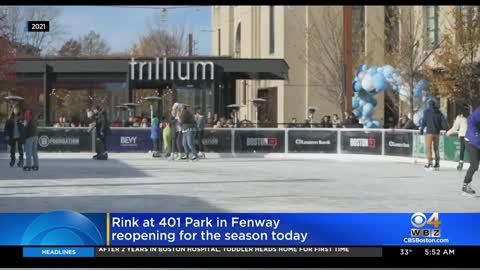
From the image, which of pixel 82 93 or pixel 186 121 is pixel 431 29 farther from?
pixel 82 93

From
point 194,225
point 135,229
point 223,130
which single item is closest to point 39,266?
point 135,229

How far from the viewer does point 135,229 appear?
→ 5.83 m

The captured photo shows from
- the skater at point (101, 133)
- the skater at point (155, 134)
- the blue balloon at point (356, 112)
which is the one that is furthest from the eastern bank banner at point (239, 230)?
the blue balloon at point (356, 112)

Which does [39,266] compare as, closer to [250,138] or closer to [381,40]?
[250,138]

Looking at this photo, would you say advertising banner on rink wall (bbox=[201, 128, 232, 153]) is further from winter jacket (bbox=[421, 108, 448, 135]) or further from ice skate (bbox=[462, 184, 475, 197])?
ice skate (bbox=[462, 184, 475, 197])

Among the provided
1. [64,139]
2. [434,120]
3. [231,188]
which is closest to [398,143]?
[434,120]

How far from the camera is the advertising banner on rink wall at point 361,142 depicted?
84.8ft

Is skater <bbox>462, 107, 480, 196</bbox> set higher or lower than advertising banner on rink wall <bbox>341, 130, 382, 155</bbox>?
higher

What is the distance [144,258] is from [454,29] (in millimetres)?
25948

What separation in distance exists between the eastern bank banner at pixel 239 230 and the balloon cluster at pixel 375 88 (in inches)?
921

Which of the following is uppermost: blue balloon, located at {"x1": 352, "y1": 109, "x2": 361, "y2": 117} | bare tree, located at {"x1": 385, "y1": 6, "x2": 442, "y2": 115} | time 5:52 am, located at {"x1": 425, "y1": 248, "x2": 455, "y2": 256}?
bare tree, located at {"x1": 385, "y1": 6, "x2": 442, "y2": 115}

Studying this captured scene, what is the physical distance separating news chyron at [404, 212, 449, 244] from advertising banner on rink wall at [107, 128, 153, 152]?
2232cm

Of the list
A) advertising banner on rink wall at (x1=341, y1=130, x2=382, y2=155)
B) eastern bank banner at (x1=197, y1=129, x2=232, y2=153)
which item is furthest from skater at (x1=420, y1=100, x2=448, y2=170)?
eastern bank banner at (x1=197, y1=129, x2=232, y2=153)

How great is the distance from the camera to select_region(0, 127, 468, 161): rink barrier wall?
26.6 m
